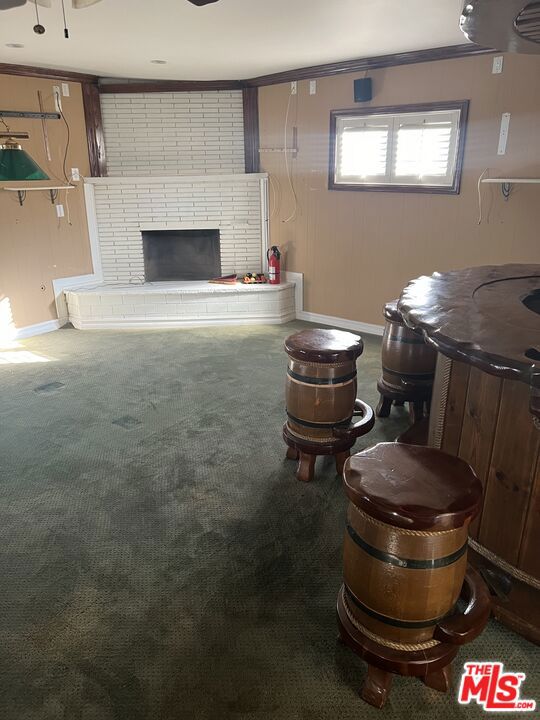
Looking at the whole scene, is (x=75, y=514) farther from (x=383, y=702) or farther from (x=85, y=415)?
(x=383, y=702)

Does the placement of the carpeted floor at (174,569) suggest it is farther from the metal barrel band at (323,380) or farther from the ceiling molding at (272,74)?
the ceiling molding at (272,74)

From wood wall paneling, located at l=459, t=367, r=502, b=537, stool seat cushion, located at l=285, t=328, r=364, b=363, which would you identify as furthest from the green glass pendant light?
wood wall paneling, located at l=459, t=367, r=502, b=537

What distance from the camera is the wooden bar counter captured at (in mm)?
1649

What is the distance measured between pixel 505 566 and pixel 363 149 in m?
4.23

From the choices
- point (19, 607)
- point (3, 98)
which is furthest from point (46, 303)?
point (19, 607)

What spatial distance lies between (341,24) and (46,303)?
3.95 metres

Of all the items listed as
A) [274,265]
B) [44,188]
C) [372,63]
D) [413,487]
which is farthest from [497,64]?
[44,188]

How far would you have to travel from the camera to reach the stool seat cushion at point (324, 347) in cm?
258

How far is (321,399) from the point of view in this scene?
2.63m

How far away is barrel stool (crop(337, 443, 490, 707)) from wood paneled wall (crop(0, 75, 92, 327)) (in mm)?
4777

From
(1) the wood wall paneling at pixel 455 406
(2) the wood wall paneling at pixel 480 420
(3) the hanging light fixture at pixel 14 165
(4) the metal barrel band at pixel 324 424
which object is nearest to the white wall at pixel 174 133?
(3) the hanging light fixture at pixel 14 165

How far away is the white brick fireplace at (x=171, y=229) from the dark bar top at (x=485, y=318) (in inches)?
129

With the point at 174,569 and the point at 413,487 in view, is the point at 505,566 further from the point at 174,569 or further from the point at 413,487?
the point at 174,569

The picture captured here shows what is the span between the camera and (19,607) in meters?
1.99
